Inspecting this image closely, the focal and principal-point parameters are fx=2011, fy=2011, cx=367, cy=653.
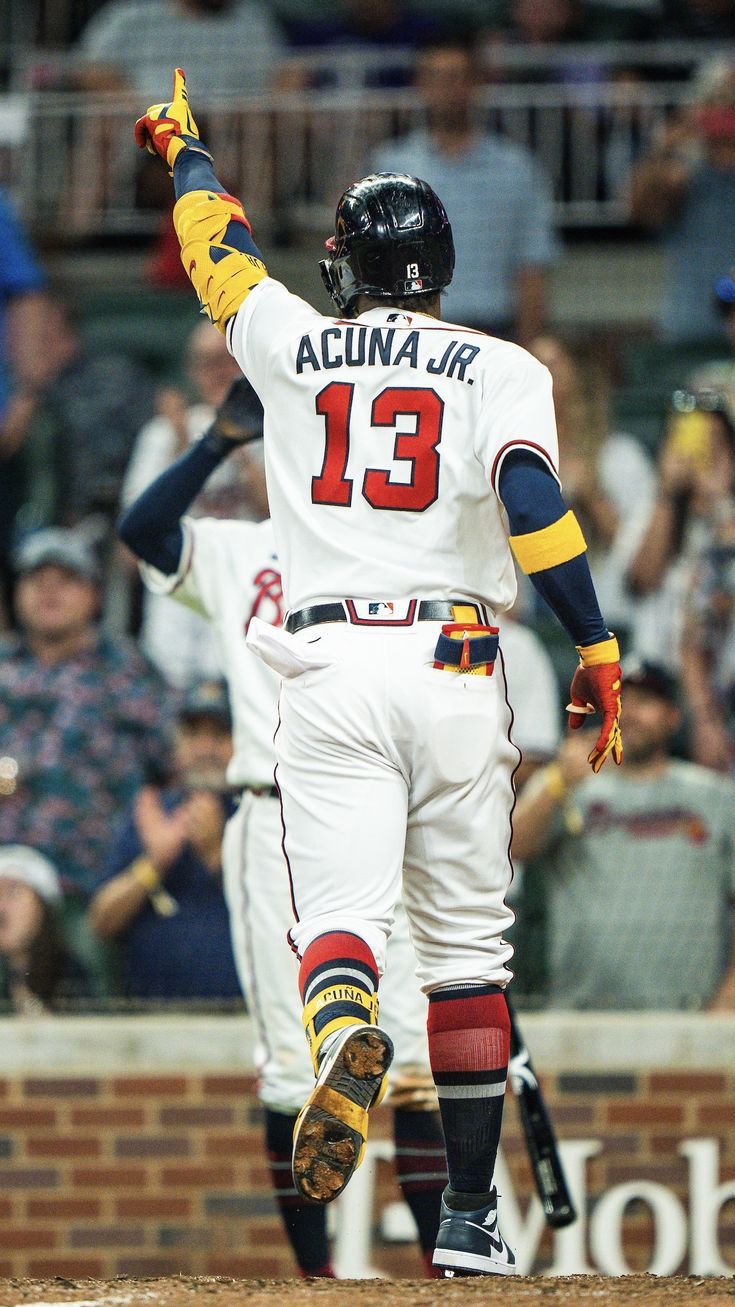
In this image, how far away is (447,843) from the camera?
3.63 meters

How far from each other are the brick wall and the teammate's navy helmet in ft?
8.63

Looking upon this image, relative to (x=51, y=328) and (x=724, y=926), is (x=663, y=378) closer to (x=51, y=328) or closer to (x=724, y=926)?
(x=51, y=328)

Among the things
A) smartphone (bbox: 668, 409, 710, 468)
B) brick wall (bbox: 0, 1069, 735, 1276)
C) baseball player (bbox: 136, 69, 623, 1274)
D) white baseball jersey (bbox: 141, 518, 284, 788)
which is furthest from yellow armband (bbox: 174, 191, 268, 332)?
smartphone (bbox: 668, 409, 710, 468)

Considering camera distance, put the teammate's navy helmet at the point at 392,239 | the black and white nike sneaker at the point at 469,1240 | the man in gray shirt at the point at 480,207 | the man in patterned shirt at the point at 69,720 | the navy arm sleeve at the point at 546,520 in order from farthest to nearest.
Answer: the man in gray shirt at the point at 480,207 → the man in patterned shirt at the point at 69,720 → the teammate's navy helmet at the point at 392,239 → the black and white nike sneaker at the point at 469,1240 → the navy arm sleeve at the point at 546,520

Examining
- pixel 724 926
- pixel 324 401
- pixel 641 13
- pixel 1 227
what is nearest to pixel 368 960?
pixel 324 401

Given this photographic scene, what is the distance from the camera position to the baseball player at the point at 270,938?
175 inches

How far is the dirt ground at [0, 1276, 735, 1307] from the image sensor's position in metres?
3.33

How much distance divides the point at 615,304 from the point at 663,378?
40.1 inches

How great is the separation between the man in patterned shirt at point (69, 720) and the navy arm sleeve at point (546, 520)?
2.86 meters

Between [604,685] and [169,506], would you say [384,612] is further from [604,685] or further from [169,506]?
[169,506]

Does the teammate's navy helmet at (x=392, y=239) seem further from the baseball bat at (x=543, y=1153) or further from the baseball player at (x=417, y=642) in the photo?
the baseball bat at (x=543, y=1153)

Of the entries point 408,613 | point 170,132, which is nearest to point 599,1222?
point 408,613

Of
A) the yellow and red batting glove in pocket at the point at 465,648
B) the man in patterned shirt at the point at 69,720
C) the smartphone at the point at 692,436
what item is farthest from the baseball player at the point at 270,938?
the smartphone at the point at 692,436

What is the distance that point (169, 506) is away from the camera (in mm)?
4652
